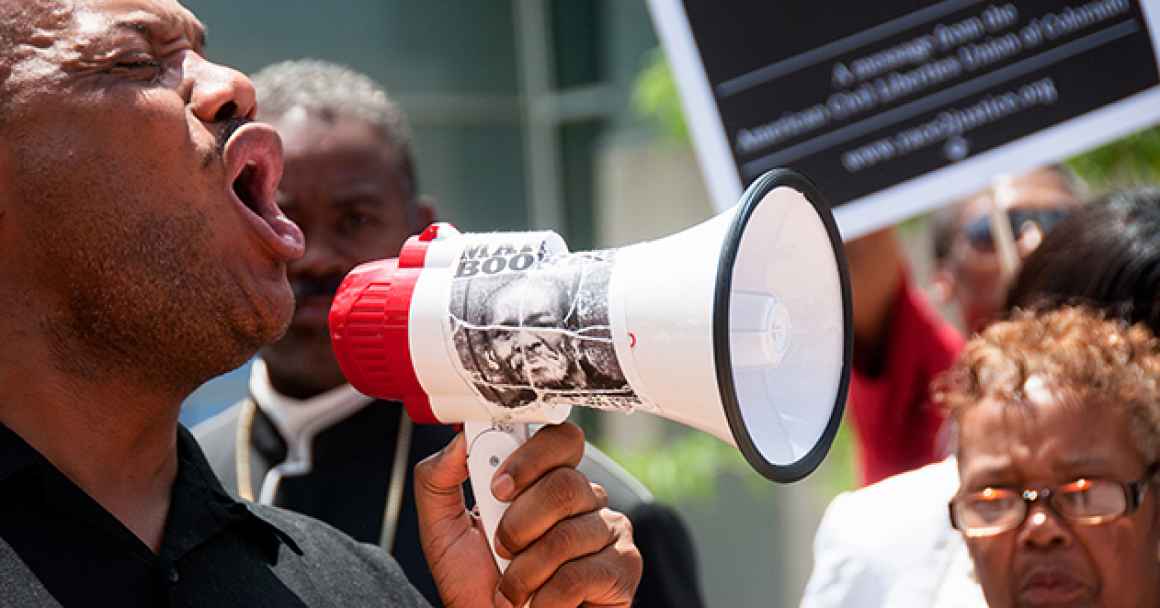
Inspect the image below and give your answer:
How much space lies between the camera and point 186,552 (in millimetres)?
1915

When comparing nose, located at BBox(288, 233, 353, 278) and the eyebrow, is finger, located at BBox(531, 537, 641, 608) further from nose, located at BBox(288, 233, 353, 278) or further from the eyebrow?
nose, located at BBox(288, 233, 353, 278)

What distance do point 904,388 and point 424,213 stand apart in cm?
113

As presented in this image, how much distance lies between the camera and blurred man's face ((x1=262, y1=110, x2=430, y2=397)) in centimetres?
320

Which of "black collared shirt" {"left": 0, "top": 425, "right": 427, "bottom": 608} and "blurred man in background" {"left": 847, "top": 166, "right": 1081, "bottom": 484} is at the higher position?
"black collared shirt" {"left": 0, "top": 425, "right": 427, "bottom": 608}

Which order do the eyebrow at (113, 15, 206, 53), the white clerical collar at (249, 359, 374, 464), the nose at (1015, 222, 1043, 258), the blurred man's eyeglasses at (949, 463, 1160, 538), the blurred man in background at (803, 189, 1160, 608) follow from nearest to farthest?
1. the eyebrow at (113, 15, 206, 53)
2. the blurred man's eyeglasses at (949, 463, 1160, 538)
3. the blurred man in background at (803, 189, 1160, 608)
4. the white clerical collar at (249, 359, 374, 464)
5. the nose at (1015, 222, 1043, 258)

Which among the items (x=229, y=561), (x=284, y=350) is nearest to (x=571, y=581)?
(x=229, y=561)

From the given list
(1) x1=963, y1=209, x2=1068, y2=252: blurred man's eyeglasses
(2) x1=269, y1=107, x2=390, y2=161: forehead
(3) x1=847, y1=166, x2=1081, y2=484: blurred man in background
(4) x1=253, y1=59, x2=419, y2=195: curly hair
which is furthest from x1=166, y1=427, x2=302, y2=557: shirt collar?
(1) x1=963, y1=209, x2=1068, y2=252: blurred man's eyeglasses

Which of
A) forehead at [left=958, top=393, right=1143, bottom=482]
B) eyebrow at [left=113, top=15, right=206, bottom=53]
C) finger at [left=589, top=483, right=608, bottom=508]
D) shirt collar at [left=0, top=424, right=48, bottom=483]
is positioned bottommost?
forehead at [left=958, top=393, right=1143, bottom=482]

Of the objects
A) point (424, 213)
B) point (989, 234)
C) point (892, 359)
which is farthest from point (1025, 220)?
point (424, 213)

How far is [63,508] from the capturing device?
183cm

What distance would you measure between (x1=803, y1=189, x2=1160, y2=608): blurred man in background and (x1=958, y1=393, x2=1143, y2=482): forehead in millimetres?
207

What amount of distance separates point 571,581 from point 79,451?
0.62 meters

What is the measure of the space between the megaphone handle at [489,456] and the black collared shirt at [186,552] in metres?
0.25

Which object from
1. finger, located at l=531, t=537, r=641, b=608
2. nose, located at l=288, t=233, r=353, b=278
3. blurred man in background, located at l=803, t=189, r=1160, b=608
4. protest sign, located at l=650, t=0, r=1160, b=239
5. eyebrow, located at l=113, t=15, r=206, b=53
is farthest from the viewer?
nose, located at l=288, t=233, r=353, b=278
